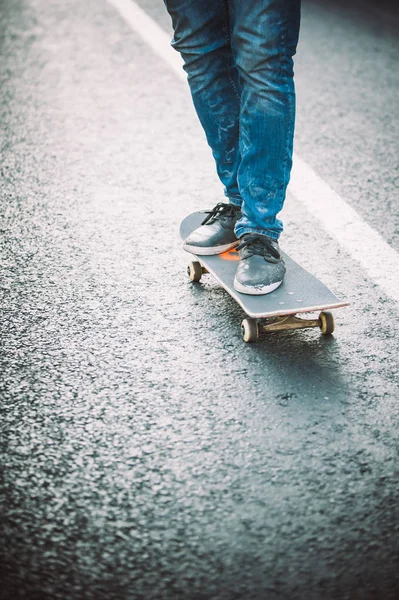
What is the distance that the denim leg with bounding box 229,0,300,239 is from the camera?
97.8 inches

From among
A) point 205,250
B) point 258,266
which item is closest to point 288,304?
point 258,266

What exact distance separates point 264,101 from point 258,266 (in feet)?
1.77

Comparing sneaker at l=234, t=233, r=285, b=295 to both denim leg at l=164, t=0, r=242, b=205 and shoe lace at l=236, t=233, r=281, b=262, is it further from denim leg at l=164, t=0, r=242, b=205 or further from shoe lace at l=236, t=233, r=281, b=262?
denim leg at l=164, t=0, r=242, b=205

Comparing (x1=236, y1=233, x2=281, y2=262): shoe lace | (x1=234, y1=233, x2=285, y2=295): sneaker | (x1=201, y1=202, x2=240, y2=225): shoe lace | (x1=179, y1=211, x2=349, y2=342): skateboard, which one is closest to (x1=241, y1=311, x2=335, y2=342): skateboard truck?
(x1=179, y1=211, x2=349, y2=342): skateboard

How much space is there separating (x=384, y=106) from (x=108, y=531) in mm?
3603

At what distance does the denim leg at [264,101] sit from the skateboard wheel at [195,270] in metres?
0.23

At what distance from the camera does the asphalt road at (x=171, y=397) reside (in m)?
1.77

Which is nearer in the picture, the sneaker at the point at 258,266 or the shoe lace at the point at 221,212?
the sneaker at the point at 258,266

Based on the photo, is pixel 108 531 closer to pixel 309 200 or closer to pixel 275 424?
pixel 275 424

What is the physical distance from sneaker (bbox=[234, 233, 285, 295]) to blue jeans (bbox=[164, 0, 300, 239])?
0.05 meters

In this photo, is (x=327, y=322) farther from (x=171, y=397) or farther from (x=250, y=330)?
(x=171, y=397)

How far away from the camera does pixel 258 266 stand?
2676 mm

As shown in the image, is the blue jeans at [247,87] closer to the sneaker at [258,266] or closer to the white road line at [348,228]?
the sneaker at [258,266]

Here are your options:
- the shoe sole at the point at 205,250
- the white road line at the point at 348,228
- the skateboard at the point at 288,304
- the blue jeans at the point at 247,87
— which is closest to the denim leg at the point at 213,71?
the blue jeans at the point at 247,87
